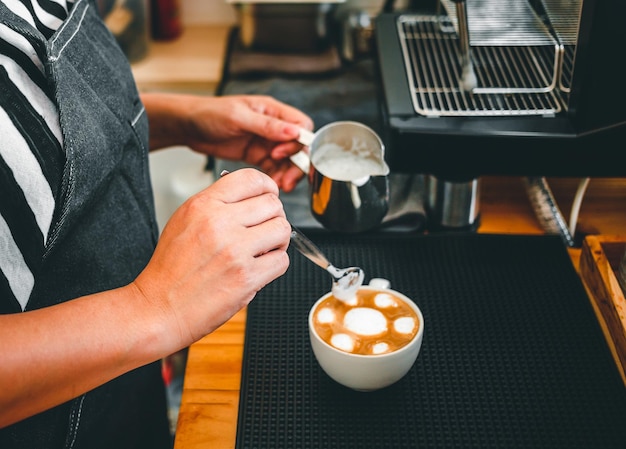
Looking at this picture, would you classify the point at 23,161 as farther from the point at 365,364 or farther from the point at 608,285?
the point at 608,285

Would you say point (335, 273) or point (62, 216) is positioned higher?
point (62, 216)

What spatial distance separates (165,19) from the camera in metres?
2.14

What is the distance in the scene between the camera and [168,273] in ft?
2.54

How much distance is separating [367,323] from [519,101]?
1.70 feet

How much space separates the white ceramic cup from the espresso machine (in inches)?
13.1

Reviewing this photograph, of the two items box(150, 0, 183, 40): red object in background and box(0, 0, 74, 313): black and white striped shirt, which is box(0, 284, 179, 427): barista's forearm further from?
box(150, 0, 183, 40): red object in background

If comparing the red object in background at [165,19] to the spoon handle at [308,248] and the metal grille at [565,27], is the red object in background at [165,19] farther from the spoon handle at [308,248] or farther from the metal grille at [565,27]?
the spoon handle at [308,248]

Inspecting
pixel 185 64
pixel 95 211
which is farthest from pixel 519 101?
pixel 185 64

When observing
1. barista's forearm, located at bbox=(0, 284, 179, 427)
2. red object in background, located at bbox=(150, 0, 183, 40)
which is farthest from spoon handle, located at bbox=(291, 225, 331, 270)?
red object in background, located at bbox=(150, 0, 183, 40)

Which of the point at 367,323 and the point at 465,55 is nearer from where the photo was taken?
the point at 367,323

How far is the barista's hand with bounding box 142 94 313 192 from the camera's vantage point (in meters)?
1.22

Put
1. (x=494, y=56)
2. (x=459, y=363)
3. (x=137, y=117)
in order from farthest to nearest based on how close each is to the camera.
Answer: (x=494, y=56), (x=137, y=117), (x=459, y=363)

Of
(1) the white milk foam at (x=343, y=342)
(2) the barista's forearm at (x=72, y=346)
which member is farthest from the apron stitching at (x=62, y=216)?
(1) the white milk foam at (x=343, y=342)

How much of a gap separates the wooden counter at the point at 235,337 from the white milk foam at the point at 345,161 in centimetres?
27
